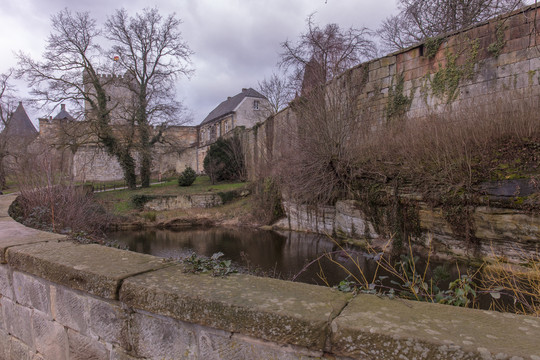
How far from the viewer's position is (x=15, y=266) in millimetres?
2357

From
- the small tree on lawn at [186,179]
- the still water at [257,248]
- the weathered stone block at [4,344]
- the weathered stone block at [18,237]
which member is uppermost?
the small tree on lawn at [186,179]

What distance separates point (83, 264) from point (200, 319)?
0.98 meters

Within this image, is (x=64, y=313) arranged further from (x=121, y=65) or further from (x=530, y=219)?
(x=121, y=65)

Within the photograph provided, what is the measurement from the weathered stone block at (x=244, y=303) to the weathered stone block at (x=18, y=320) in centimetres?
113

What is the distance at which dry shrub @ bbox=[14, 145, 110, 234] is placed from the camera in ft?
17.2

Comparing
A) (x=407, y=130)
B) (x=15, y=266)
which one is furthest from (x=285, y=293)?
Answer: (x=407, y=130)

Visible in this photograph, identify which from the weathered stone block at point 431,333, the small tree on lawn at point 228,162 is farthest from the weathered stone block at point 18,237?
the small tree on lawn at point 228,162

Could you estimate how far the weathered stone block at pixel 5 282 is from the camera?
96.5 inches

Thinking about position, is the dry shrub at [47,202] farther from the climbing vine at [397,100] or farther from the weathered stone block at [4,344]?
the climbing vine at [397,100]

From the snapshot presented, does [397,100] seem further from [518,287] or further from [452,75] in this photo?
[518,287]

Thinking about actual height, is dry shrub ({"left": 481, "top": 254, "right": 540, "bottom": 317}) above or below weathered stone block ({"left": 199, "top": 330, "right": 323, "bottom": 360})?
below

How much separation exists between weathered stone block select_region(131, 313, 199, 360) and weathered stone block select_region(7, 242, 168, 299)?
8.7 inches

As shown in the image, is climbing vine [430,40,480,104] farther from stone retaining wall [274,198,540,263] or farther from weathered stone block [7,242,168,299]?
weathered stone block [7,242,168,299]

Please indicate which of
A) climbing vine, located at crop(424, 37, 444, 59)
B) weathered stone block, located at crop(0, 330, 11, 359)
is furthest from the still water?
climbing vine, located at crop(424, 37, 444, 59)
